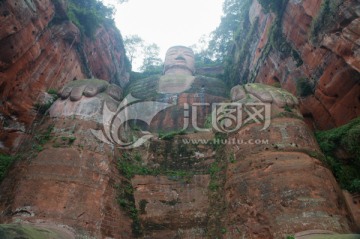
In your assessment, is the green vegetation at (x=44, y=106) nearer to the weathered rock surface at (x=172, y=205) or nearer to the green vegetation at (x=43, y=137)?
the green vegetation at (x=43, y=137)

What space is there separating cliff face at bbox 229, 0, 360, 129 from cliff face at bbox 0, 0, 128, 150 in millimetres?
12676

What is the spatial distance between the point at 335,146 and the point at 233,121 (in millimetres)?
4253

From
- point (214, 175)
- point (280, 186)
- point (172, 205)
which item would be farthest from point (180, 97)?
point (280, 186)

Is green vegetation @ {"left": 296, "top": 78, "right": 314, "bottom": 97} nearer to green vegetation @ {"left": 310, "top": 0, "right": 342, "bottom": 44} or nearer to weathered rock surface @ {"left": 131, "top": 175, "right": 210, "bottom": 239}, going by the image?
green vegetation @ {"left": 310, "top": 0, "right": 342, "bottom": 44}

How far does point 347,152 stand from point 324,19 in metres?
6.22

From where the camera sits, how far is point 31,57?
51.2 feet

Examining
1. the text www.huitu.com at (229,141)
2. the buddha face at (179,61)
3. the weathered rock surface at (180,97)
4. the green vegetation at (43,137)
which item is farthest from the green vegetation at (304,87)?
the buddha face at (179,61)

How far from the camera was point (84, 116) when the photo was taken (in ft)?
44.8

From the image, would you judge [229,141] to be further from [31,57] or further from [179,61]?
[179,61]

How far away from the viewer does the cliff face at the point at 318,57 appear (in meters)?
13.2

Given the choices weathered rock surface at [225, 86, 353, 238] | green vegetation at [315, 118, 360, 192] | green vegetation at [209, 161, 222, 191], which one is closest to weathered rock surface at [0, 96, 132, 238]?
green vegetation at [209, 161, 222, 191]

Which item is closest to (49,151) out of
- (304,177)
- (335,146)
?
(304,177)

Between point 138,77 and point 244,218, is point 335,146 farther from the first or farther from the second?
point 138,77

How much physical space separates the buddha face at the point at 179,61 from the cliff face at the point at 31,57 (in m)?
14.2
